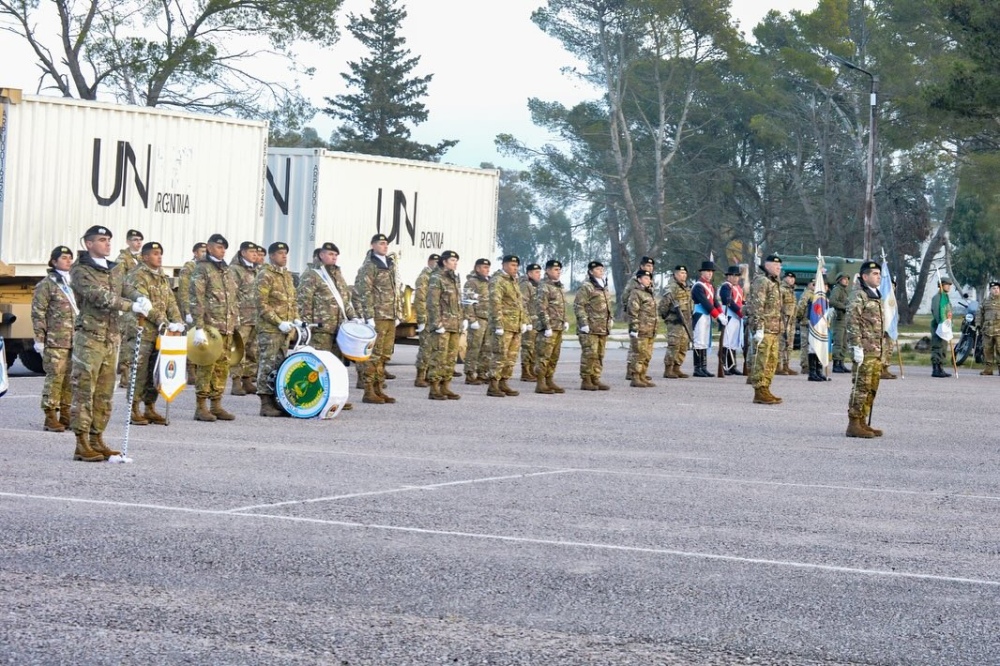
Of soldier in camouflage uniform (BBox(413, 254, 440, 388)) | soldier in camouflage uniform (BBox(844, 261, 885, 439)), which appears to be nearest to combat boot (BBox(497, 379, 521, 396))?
soldier in camouflage uniform (BBox(413, 254, 440, 388))

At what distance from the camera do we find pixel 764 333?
65.1 ft

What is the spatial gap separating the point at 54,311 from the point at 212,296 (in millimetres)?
1920

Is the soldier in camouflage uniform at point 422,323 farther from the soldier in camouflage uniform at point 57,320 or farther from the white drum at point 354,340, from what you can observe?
the soldier in camouflage uniform at point 57,320

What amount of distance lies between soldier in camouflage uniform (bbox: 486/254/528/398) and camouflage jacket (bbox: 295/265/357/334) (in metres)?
3.35

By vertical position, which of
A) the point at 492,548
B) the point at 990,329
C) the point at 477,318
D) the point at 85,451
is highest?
the point at 990,329

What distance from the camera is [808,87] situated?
60438mm

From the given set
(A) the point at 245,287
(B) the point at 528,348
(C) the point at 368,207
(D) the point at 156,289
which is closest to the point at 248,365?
(A) the point at 245,287

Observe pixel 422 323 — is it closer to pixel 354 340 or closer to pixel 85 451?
pixel 354 340

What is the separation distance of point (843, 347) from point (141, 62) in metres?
20.3

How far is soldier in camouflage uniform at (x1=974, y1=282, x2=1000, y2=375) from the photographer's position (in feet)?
90.7

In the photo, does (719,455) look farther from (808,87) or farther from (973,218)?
(973,218)

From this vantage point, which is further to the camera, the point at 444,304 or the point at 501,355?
the point at 501,355

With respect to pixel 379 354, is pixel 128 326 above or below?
above

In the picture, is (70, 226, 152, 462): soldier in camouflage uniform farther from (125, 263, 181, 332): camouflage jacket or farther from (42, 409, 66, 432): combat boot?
(125, 263, 181, 332): camouflage jacket
